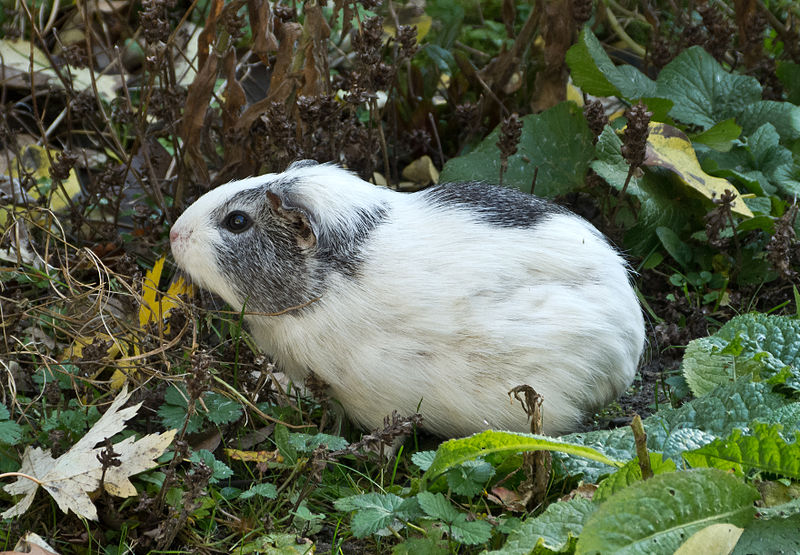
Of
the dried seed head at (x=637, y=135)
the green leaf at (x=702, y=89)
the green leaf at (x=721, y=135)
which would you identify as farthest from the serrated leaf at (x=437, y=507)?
the green leaf at (x=702, y=89)

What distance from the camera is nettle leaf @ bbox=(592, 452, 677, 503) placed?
7.72ft

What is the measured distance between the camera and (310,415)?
3.25 metres

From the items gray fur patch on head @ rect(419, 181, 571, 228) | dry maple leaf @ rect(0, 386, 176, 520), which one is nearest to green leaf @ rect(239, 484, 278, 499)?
dry maple leaf @ rect(0, 386, 176, 520)

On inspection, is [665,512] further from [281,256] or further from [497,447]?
[281,256]

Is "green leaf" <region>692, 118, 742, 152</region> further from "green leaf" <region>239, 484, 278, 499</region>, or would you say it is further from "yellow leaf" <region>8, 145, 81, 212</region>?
"yellow leaf" <region>8, 145, 81, 212</region>

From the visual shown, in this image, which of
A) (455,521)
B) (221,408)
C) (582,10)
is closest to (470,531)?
(455,521)

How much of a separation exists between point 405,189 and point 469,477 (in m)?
2.20

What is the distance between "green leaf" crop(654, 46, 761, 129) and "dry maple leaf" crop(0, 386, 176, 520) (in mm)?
2789

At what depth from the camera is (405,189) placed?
454 centimetres

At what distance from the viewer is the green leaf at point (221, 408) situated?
9.57 ft

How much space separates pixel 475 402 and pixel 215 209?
1125 millimetres

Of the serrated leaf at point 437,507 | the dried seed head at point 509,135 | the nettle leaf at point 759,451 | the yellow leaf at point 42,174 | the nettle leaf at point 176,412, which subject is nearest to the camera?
the nettle leaf at point 759,451

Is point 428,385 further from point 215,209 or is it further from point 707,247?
point 707,247

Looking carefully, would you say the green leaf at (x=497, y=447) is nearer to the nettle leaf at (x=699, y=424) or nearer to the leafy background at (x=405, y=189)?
the leafy background at (x=405, y=189)
